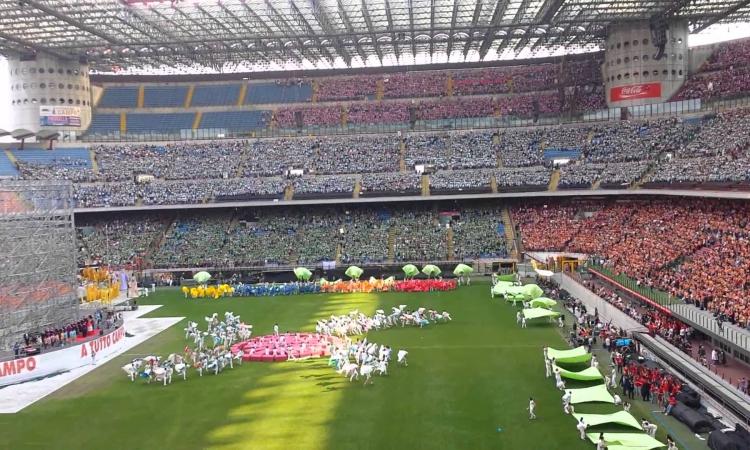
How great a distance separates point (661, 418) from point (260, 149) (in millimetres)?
51876

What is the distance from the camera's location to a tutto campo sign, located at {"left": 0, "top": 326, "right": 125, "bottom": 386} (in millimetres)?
25844

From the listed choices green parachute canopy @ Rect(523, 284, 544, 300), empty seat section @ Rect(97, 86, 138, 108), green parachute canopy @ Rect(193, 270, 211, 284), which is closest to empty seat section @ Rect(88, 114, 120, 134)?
empty seat section @ Rect(97, 86, 138, 108)

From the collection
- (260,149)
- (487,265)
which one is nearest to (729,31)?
(487,265)

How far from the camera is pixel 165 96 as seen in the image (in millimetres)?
74312

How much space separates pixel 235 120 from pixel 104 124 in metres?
14.5

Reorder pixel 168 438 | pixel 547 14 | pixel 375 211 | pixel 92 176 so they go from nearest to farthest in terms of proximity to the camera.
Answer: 1. pixel 168 438
2. pixel 547 14
3. pixel 375 211
4. pixel 92 176

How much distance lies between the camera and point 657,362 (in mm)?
23984

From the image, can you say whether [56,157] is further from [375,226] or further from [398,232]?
[398,232]

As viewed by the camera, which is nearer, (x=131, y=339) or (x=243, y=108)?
(x=131, y=339)

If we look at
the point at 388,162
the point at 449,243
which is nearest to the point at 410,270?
the point at 449,243

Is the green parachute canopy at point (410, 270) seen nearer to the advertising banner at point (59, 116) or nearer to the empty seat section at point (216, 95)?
the empty seat section at point (216, 95)

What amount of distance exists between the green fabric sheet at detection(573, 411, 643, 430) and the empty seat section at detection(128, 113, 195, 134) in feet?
195

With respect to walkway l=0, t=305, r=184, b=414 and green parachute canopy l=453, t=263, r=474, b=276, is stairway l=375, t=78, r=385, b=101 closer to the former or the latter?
green parachute canopy l=453, t=263, r=474, b=276

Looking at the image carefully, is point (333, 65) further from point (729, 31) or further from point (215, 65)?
point (729, 31)
